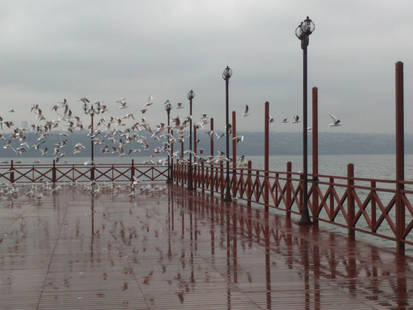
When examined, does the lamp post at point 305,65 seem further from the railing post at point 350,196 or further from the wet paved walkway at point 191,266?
the railing post at point 350,196

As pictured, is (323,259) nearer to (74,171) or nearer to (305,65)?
(305,65)

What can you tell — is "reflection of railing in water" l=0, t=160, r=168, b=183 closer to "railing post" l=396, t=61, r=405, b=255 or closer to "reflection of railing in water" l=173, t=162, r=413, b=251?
"reflection of railing in water" l=173, t=162, r=413, b=251

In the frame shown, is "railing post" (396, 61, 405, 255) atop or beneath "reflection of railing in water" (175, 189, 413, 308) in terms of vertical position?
atop

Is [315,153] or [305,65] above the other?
[305,65]

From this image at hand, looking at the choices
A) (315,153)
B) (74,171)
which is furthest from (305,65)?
(74,171)

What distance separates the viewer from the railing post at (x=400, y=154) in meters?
9.17

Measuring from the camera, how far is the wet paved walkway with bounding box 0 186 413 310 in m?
6.14

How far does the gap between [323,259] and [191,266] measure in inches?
70.2

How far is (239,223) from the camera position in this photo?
13.2 m

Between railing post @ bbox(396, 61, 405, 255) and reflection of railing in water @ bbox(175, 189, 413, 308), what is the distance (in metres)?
0.37

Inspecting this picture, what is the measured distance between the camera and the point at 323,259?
8547 mm

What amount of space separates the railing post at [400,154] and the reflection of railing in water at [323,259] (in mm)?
375

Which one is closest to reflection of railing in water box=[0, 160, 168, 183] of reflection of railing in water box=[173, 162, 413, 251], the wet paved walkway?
reflection of railing in water box=[173, 162, 413, 251]

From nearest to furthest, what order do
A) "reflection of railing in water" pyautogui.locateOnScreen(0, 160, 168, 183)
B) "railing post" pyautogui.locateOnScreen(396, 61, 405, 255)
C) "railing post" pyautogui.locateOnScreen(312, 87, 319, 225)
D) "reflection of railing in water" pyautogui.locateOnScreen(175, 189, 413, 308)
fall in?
"reflection of railing in water" pyautogui.locateOnScreen(175, 189, 413, 308) → "railing post" pyautogui.locateOnScreen(396, 61, 405, 255) → "railing post" pyautogui.locateOnScreen(312, 87, 319, 225) → "reflection of railing in water" pyautogui.locateOnScreen(0, 160, 168, 183)
